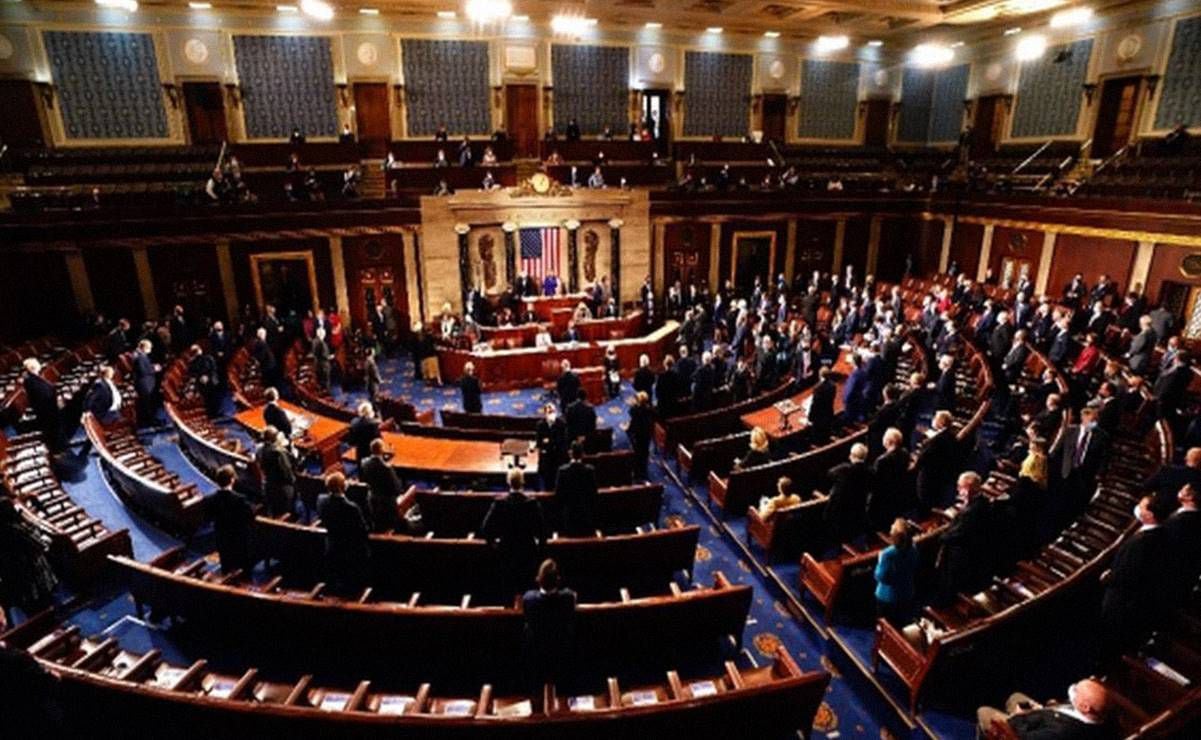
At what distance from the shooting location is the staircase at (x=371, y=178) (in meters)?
16.8

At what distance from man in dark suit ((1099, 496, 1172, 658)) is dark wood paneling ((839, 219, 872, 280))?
15.9 meters

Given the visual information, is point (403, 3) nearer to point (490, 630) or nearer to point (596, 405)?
point (596, 405)

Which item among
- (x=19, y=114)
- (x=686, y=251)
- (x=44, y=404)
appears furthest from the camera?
(x=686, y=251)

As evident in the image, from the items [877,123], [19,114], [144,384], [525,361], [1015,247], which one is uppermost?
[877,123]

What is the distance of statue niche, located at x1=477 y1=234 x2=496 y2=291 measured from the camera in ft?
52.6

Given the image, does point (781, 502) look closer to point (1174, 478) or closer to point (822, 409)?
point (822, 409)

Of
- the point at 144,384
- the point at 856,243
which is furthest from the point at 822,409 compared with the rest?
the point at 856,243

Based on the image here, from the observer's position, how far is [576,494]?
575cm

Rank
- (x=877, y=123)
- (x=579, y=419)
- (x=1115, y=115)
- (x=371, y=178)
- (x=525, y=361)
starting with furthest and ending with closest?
(x=877, y=123) → (x=371, y=178) → (x=1115, y=115) → (x=525, y=361) → (x=579, y=419)

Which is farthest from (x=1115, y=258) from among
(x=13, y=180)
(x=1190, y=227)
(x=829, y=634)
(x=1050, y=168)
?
(x=13, y=180)

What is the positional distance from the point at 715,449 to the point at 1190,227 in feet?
35.7

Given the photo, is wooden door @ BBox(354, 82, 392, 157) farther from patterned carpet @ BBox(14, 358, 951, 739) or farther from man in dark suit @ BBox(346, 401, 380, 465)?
man in dark suit @ BBox(346, 401, 380, 465)

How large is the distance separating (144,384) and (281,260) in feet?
20.2

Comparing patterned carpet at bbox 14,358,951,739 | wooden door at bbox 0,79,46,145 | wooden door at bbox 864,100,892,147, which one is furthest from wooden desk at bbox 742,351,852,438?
wooden door at bbox 0,79,46,145
